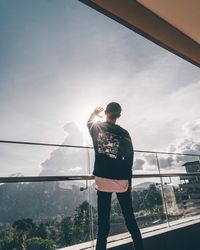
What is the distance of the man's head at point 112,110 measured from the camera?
180cm

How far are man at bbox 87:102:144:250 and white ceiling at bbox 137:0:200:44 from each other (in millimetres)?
942

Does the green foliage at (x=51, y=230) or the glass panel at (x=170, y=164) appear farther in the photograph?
the glass panel at (x=170, y=164)

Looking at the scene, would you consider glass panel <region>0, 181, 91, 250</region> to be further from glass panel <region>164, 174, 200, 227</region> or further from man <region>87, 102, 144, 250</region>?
glass panel <region>164, 174, 200, 227</region>

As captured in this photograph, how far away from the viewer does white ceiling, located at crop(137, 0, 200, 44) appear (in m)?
1.84

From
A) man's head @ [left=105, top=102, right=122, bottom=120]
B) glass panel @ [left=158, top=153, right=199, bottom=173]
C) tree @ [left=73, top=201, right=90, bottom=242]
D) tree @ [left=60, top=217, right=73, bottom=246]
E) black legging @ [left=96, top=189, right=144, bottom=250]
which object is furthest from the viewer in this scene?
glass panel @ [left=158, top=153, right=199, bottom=173]

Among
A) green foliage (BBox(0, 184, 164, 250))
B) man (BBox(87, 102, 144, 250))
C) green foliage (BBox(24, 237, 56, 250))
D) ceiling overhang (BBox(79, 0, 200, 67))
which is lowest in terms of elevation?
green foliage (BBox(24, 237, 56, 250))

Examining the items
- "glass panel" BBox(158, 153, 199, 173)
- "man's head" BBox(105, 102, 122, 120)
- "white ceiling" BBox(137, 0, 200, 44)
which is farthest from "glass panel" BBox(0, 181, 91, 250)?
"white ceiling" BBox(137, 0, 200, 44)

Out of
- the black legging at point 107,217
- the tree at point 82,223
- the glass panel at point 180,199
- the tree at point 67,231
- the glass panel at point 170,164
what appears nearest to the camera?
the black legging at point 107,217

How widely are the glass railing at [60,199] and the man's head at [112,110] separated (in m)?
0.69

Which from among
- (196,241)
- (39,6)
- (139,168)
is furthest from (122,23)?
(196,241)

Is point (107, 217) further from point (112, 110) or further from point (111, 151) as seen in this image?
point (112, 110)

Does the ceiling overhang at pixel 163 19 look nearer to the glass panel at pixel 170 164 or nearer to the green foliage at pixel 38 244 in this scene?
the glass panel at pixel 170 164

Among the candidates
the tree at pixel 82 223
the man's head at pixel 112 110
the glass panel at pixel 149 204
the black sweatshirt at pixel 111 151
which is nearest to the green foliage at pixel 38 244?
the tree at pixel 82 223

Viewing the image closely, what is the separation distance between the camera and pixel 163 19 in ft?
6.56
